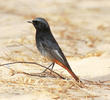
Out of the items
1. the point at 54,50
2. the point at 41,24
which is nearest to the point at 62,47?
the point at 41,24

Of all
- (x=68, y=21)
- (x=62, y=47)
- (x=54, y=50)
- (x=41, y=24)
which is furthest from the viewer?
(x=68, y=21)

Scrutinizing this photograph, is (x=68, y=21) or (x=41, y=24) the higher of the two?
(x=68, y=21)

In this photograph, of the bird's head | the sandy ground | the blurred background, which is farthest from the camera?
the blurred background

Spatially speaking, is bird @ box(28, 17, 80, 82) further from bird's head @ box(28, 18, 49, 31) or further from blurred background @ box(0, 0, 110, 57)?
blurred background @ box(0, 0, 110, 57)

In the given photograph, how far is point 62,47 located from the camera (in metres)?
8.70

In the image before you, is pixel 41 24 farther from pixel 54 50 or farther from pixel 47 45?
pixel 54 50

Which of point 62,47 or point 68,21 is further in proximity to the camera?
point 68,21

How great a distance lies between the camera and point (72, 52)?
843 cm

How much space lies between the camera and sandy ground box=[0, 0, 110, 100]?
534cm

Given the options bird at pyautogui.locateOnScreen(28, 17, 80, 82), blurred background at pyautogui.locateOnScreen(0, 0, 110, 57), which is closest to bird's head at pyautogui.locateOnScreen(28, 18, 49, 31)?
bird at pyautogui.locateOnScreen(28, 17, 80, 82)

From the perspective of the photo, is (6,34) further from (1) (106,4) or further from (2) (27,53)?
(1) (106,4)

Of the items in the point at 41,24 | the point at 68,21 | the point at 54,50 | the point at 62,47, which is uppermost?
the point at 68,21

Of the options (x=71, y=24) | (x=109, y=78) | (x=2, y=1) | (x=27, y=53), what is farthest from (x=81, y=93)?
(x=2, y=1)

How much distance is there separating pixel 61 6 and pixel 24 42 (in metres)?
4.85
